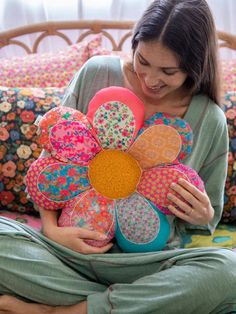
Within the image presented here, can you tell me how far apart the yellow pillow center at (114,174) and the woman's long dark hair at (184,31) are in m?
0.26

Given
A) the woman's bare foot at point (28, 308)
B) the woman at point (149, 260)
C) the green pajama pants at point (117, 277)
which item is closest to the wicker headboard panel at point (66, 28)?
the woman at point (149, 260)

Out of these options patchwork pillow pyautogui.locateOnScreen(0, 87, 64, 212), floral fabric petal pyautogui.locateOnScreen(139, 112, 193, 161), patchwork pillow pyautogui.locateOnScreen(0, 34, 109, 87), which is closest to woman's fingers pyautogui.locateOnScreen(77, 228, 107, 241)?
floral fabric petal pyautogui.locateOnScreen(139, 112, 193, 161)

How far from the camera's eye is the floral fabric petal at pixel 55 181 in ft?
3.59

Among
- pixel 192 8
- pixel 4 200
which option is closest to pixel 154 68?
pixel 192 8

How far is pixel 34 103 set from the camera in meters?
1.39

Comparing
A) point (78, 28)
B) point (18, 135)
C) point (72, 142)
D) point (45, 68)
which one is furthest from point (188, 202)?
point (78, 28)

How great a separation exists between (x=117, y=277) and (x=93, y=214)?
0.16 meters

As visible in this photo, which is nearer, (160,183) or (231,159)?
(160,183)

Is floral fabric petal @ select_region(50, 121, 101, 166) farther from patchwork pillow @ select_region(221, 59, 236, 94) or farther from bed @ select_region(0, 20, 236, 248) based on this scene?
patchwork pillow @ select_region(221, 59, 236, 94)

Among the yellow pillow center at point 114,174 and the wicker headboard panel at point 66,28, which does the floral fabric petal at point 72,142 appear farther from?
the wicker headboard panel at point 66,28

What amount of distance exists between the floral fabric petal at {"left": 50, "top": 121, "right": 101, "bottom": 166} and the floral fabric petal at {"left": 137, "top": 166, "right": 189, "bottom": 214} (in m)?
0.15

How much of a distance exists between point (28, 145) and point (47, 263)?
1.47 ft

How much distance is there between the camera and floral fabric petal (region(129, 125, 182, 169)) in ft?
3.62

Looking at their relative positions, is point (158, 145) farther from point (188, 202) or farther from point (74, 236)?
point (74, 236)
